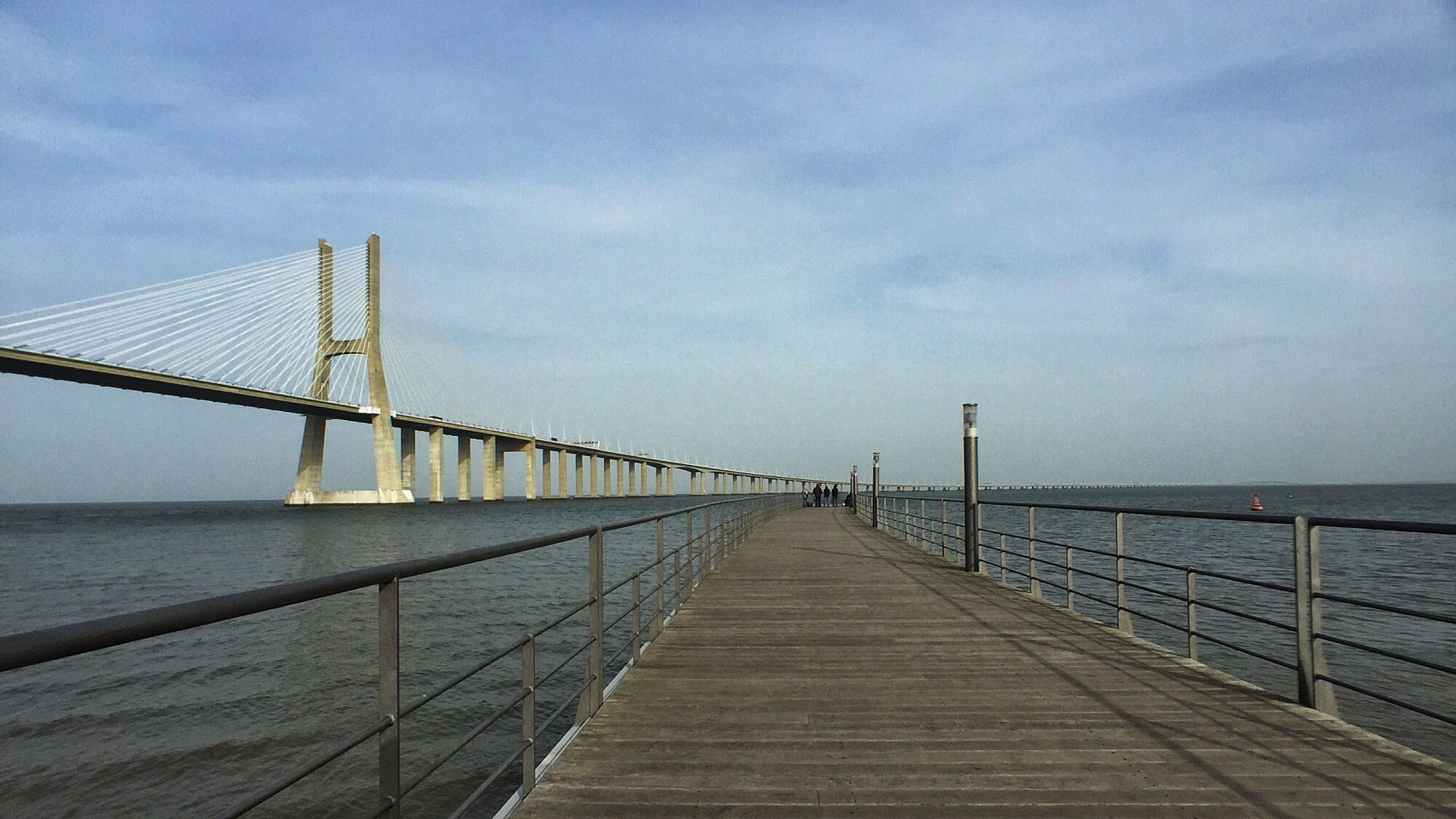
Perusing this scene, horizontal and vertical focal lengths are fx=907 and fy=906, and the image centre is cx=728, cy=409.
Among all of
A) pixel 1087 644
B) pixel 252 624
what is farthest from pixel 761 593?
pixel 252 624

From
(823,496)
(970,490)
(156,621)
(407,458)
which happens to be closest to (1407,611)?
(156,621)

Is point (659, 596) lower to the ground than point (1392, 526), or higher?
lower

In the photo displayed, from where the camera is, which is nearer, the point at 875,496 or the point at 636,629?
the point at 636,629

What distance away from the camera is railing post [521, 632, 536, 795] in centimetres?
343

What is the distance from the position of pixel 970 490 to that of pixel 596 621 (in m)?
7.85

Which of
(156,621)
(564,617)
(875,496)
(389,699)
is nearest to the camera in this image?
(156,621)

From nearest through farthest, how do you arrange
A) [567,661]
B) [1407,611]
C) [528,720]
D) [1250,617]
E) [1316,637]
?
[528,720], [567,661], [1407,611], [1316,637], [1250,617]

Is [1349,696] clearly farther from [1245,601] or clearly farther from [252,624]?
[252,624]

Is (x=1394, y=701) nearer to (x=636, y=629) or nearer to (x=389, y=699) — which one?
(x=636, y=629)

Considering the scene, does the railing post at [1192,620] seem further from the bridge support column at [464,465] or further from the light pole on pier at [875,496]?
the bridge support column at [464,465]

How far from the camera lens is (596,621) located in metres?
4.47

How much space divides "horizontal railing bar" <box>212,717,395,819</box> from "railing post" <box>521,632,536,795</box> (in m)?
1.01

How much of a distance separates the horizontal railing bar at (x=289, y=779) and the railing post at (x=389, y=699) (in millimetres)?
Answer: 31

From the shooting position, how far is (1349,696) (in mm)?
9578
